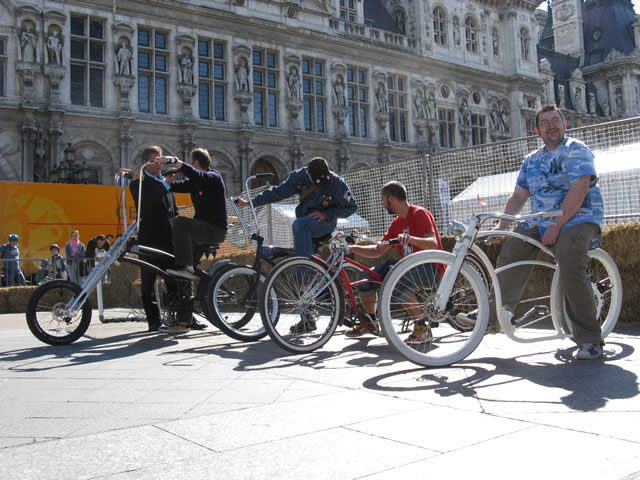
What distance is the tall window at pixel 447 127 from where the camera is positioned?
3307cm

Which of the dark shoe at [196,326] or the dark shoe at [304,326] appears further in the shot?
the dark shoe at [196,326]

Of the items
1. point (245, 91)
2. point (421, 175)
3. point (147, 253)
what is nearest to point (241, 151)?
point (245, 91)

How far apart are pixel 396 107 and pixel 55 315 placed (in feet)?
90.4

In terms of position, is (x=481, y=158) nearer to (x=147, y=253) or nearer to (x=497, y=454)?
(x=147, y=253)

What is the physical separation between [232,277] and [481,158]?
193 inches

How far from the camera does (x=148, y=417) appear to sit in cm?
270

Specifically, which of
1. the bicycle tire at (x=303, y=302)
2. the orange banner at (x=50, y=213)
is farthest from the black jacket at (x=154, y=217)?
the orange banner at (x=50, y=213)

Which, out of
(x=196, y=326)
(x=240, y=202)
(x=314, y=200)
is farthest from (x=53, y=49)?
(x=314, y=200)

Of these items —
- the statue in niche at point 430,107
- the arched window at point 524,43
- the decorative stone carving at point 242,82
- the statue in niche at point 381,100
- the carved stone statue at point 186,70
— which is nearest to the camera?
the carved stone statue at point 186,70

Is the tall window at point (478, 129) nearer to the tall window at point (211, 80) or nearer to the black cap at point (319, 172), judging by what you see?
the tall window at point (211, 80)

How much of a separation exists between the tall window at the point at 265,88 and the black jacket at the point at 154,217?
66.6ft

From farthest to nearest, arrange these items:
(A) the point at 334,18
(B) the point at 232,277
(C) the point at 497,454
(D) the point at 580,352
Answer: (A) the point at 334,18
(B) the point at 232,277
(D) the point at 580,352
(C) the point at 497,454

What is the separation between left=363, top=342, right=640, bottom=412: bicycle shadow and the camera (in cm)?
288

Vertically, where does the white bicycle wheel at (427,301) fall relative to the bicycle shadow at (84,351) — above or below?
above
